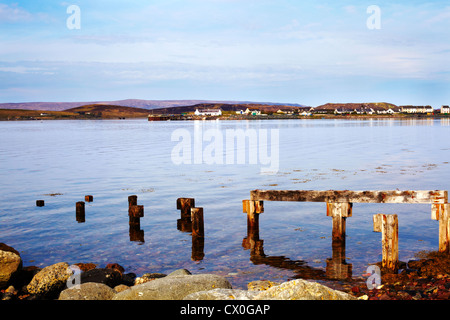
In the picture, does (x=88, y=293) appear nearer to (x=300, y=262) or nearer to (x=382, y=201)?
(x=300, y=262)

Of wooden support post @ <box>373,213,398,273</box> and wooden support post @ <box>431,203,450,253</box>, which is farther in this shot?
wooden support post @ <box>431,203,450,253</box>

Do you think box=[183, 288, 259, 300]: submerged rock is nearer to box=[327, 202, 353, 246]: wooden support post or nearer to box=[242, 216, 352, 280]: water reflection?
box=[242, 216, 352, 280]: water reflection

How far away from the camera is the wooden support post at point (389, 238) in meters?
13.7

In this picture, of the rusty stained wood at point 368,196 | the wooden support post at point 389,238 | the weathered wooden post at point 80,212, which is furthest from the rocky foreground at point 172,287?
the weathered wooden post at point 80,212

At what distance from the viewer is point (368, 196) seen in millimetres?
15266

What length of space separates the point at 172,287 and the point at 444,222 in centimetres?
923

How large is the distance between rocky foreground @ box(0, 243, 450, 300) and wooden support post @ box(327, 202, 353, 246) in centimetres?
268

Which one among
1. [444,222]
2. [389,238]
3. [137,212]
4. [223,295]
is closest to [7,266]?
[223,295]

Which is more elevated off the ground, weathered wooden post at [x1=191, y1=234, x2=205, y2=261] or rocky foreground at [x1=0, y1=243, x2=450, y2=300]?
rocky foreground at [x1=0, y1=243, x2=450, y2=300]

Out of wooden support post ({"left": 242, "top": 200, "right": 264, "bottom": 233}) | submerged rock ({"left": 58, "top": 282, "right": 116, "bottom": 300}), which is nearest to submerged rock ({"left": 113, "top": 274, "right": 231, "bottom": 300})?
submerged rock ({"left": 58, "top": 282, "right": 116, "bottom": 300})

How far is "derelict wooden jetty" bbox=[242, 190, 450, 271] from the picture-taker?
1380 centimetres

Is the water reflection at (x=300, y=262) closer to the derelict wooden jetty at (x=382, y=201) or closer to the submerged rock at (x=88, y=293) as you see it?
the derelict wooden jetty at (x=382, y=201)

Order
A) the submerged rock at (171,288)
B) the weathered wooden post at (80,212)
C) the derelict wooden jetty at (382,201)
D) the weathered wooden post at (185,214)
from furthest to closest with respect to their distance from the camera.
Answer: the weathered wooden post at (80,212), the weathered wooden post at (185,214), the derelict wooden jetty at (382,201), the submerged rock at (171,288)

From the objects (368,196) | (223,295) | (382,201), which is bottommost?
(223,295)
